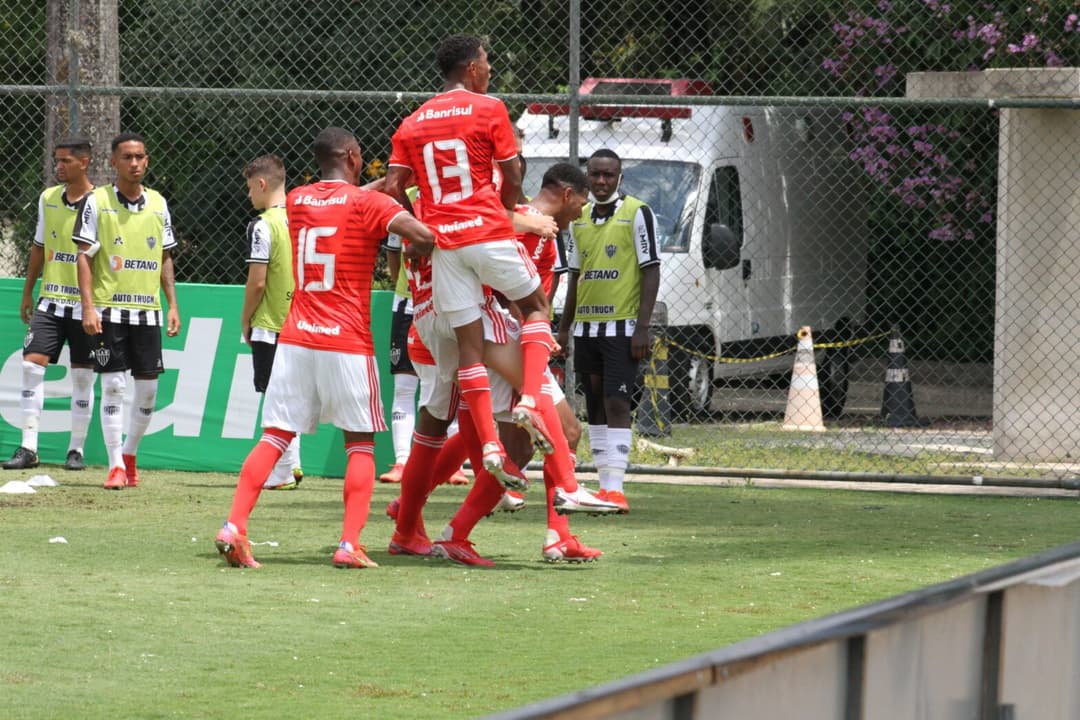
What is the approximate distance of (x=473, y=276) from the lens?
8.02m

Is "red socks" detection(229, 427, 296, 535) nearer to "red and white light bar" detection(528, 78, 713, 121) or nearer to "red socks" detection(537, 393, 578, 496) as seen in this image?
"red socks" detection(537, 393, 578, 496)

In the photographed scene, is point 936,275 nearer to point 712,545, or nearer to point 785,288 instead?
point 785,288

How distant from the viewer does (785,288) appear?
1889 cm

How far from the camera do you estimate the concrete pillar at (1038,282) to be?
12.7 m

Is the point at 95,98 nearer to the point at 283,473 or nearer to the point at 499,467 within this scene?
the point at 283,473

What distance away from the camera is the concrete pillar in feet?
41.7

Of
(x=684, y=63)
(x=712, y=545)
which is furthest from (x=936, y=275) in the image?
(x=712, y=545)

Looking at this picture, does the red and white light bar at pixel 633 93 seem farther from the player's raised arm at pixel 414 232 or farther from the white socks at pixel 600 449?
the player's raised arm at pixel 414 232

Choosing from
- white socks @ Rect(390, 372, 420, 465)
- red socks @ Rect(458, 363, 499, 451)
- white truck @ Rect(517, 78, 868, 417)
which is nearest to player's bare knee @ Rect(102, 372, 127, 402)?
white socks @ Rect(390, 372, 420, 465)

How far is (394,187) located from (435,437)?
1.14 metres

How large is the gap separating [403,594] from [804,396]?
1033 cm

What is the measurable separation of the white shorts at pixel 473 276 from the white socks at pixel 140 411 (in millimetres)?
3808

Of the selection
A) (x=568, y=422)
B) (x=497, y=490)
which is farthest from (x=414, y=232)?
(x=568, y=422)

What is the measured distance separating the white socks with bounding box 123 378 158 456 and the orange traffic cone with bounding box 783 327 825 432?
7475 mm
